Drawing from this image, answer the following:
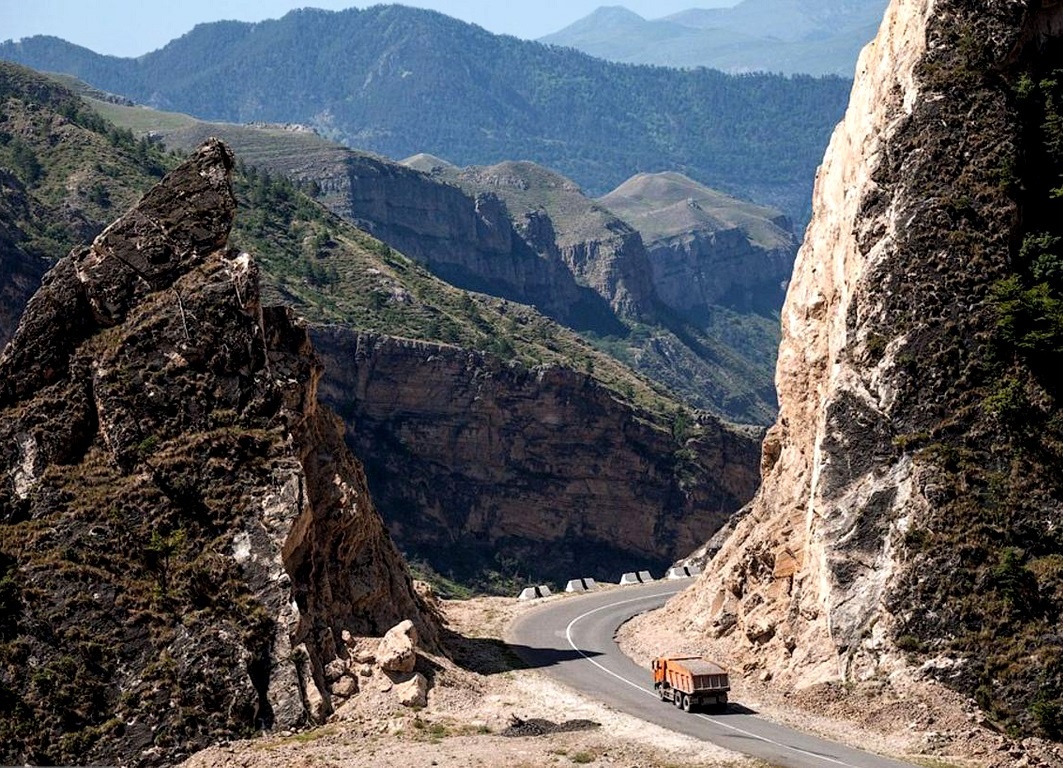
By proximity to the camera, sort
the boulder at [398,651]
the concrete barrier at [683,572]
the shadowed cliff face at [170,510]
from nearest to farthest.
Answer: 1. the shadowed cliff face at [170,510]
2. the boulder at [398,651]
3. the concrete barrier at [683,572]

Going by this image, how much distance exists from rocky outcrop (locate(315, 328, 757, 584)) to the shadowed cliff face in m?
98.5

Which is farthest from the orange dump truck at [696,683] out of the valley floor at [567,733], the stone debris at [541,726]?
the stone debris at [541,726]

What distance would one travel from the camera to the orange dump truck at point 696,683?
1711 inches

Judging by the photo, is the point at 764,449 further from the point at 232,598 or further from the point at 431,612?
the point at 232,598

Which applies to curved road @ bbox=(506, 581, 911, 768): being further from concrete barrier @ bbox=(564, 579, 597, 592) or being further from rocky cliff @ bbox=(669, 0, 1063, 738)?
rocky cliff @ bbox=(669, 0, 1063, 738)

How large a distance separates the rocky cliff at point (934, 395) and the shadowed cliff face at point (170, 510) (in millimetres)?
11782

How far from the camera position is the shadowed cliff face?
39938mm

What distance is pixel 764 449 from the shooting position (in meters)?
58.4

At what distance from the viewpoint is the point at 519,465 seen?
6083 inches

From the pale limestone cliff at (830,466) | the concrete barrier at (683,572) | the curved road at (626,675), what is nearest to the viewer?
the curved road at (626,675)

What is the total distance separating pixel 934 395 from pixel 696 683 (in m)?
10.1

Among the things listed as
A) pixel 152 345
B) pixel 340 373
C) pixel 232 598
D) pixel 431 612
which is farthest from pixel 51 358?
pixel 340 373

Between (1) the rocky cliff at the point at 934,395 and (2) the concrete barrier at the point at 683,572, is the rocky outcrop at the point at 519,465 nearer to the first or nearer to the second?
(2) the concrete barrier at the point at 683,572

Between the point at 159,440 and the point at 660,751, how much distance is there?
15701mm
